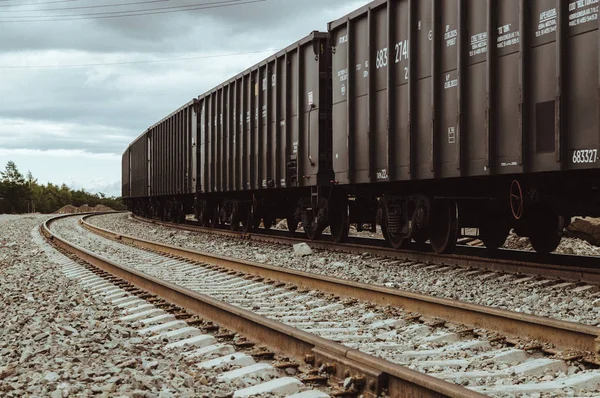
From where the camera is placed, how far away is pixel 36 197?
115 m

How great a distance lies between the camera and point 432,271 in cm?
912

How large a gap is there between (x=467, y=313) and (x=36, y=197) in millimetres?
120219

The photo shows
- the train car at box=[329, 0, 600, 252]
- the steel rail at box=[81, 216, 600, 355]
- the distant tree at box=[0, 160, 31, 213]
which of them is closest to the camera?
the steel rail at box=[81, 216, 600, 355]

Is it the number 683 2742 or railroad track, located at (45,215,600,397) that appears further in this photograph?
the number 683 2742

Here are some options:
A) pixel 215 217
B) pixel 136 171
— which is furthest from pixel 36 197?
pixel 215 217

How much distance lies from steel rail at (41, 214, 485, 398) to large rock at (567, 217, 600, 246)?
1029 cm

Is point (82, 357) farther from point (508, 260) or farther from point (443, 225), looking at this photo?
point (443, 225)

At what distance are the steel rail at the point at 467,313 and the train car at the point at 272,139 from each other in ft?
15.1

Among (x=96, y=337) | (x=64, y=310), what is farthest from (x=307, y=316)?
(x=64, y=310)

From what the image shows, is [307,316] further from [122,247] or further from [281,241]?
[122,247]

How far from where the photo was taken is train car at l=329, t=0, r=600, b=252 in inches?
286

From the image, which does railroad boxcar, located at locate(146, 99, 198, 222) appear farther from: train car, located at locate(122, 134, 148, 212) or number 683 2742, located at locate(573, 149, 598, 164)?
number 683 2742, located at locate(573, 149, 598, 164)

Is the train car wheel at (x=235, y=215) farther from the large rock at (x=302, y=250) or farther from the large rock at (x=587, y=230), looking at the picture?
the large rock at (x=587, y=230)

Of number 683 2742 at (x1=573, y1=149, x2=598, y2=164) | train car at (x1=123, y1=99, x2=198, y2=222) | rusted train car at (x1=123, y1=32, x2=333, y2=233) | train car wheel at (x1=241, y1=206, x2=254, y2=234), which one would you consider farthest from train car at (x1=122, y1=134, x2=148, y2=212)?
number 683 2742 at (x1=573, y1=149, x2=598, y2=164)
